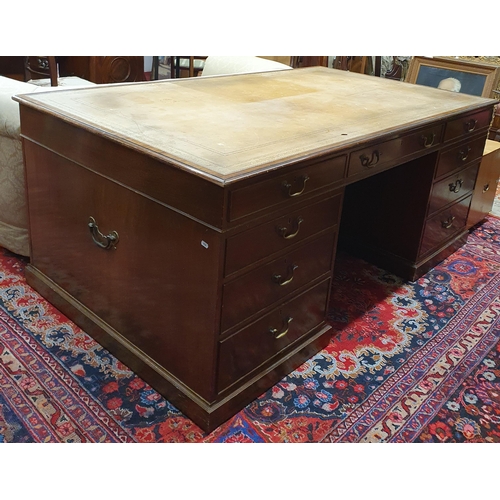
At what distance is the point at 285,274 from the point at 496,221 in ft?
6.78

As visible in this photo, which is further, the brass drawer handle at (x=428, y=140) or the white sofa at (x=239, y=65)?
the white sofa at (x=239, y=65)

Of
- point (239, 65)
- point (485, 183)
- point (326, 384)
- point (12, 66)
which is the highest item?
point (239, 65)

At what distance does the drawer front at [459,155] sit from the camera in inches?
94.8

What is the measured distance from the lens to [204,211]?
140 cm

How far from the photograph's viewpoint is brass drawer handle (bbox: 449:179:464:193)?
102 inches

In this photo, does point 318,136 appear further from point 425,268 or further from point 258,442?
point 425,268

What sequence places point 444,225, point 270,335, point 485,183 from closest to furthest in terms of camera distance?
point 270,335, point 444,225, point 485,183

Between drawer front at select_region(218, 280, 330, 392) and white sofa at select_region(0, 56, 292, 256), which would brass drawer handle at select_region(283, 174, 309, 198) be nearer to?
drawer front at select_region(218, 280, 330, 392)

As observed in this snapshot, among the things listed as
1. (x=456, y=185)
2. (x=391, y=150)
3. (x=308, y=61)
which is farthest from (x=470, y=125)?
(x=308, y=61)

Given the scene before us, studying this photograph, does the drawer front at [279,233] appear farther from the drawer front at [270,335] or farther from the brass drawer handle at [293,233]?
the drawer front at [270,335]

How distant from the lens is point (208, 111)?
185 centimetres

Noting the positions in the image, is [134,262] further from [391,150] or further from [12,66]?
[12,66]

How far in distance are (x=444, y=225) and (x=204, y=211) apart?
5.35ft

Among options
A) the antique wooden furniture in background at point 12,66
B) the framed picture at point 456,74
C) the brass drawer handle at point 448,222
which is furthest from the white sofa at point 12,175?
the framed picture at point 456,74
